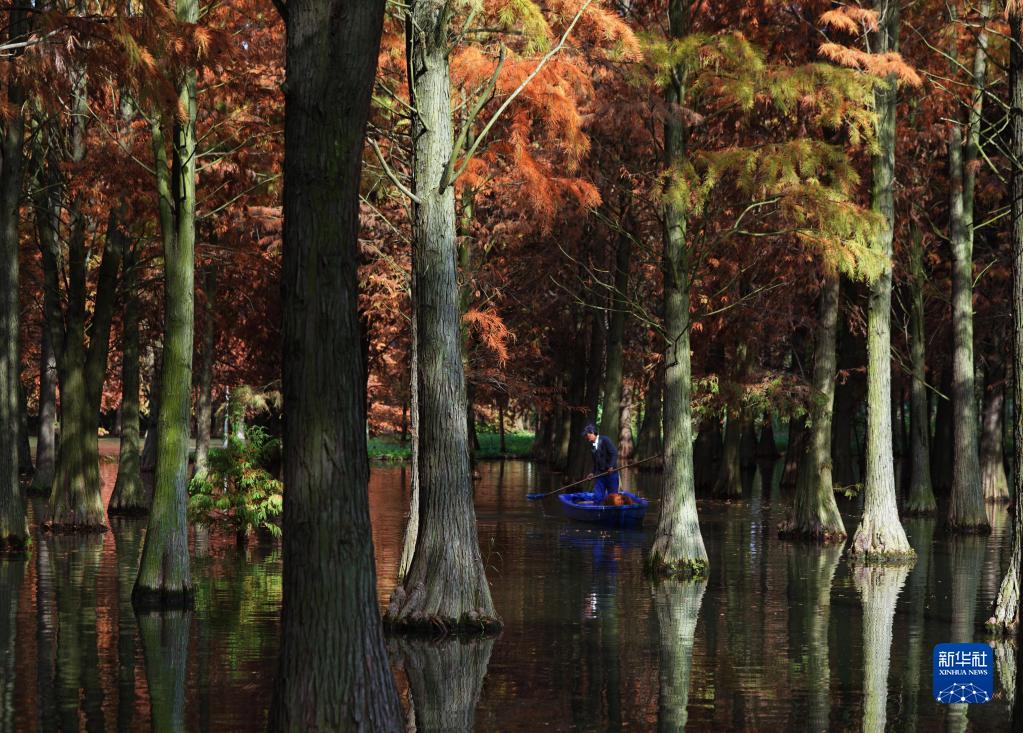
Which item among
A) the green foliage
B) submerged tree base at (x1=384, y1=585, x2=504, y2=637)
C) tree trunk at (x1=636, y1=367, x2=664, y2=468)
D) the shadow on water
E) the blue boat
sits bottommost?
the shadow on water

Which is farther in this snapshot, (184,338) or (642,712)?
(184,338)

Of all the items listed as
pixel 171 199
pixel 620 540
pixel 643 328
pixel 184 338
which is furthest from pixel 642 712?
pixel 643 328

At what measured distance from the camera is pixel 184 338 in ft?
54.1

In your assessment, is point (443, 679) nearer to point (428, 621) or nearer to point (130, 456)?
point (428, 621)

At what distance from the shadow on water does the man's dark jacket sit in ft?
51.4

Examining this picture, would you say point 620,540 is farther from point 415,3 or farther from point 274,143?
point 415,3

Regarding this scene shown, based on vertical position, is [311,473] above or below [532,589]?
above

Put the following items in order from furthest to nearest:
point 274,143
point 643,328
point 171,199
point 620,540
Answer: point 643,328 → point 620,540 → point 274,143 → point 171,199

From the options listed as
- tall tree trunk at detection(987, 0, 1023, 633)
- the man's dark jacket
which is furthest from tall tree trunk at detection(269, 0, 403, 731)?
the man's dark jacket

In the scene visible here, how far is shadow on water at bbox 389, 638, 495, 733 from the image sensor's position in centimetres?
1038

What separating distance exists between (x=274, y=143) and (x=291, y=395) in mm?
13420

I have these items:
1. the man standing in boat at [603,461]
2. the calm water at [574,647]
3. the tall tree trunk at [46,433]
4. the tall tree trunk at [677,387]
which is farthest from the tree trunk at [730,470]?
the tall tree trunk at [677,387]

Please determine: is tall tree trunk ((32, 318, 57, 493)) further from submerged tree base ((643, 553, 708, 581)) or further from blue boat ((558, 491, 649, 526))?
submerged tree base ((643, 553, 708, 581))

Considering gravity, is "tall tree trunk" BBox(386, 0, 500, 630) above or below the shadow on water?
above
